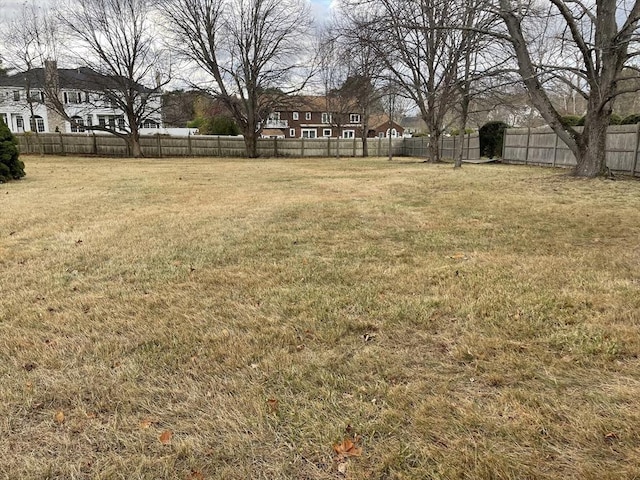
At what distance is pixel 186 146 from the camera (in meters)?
28.6

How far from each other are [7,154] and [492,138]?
19926 millimetres

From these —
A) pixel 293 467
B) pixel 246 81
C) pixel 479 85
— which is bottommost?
pixel 293 467

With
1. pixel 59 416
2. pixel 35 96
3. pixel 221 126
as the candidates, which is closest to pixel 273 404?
pixel 59 416

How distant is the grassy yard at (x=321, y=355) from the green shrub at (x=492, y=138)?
675 inches

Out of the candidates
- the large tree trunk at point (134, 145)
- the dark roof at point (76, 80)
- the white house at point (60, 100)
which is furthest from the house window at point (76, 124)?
the large tree trunk at point (134, 145)

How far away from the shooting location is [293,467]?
157 cm

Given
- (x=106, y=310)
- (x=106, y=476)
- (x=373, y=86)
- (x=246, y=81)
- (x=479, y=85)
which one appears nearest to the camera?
(x=106, y=476)

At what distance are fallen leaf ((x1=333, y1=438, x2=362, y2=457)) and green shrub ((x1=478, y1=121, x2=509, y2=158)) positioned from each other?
21499mm

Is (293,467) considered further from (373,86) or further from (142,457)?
(373,86)

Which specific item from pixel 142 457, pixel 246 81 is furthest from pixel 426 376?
pixel 246 81

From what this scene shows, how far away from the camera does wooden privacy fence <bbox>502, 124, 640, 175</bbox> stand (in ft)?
39.9

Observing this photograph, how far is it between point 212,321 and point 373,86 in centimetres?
1995

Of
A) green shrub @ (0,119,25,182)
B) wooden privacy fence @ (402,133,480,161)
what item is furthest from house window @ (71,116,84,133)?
wooden privacy fence @ (402,133,480,161)

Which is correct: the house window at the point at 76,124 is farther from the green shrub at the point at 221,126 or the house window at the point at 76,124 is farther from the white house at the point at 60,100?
the green shrub at the point at 221,126
